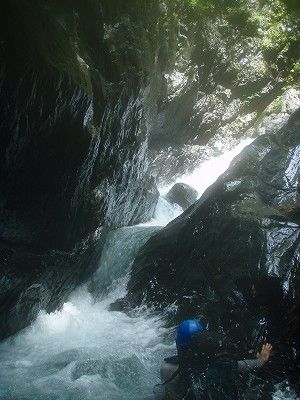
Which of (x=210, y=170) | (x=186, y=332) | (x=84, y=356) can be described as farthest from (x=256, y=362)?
(x=210, y=170)

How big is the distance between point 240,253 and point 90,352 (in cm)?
329

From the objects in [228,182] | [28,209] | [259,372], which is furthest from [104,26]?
[259,372]

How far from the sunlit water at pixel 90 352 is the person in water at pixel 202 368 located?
1020 mm

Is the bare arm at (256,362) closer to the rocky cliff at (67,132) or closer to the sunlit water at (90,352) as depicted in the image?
the sunlit water at (90,352)

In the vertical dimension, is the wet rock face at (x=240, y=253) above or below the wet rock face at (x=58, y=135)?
below

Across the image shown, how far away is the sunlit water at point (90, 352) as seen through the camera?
15.5 ft

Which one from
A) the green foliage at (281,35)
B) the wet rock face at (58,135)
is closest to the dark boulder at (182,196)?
the wet rock face at (58,135)

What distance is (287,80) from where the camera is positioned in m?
16.0

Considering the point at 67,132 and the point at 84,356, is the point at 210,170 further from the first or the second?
the point at 84,356

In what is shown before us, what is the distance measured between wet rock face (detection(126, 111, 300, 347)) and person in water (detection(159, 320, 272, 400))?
1.66 metres

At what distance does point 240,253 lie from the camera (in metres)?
6.18

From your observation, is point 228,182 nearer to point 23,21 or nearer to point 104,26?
point 104,26

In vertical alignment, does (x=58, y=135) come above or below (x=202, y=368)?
above

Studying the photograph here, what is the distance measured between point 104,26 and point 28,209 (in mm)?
3710
